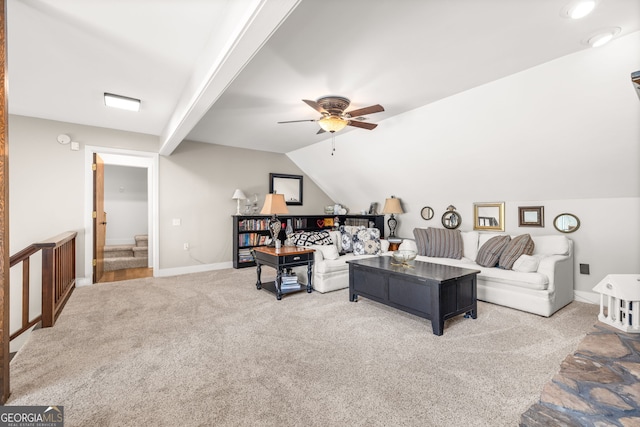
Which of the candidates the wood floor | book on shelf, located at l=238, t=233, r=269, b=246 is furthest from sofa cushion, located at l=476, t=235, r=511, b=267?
the wood floor

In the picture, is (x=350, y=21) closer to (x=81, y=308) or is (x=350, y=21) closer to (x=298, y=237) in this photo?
(x=298, y=237)

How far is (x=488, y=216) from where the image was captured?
4.57m

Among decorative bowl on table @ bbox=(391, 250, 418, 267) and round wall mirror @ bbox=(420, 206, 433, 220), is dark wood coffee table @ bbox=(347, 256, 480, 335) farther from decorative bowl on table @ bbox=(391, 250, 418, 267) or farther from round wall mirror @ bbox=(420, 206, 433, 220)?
round wall mirror @ bbox=(420, 206, 433, 220)

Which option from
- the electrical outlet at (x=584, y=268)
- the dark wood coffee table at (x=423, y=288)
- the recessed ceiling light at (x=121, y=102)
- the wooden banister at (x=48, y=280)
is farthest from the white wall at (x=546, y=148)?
the wooden banister at (x=48, y=280)

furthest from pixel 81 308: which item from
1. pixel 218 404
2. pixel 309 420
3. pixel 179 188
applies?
pixel 309 420

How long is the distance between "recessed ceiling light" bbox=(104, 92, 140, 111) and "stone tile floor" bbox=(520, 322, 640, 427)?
425 cm

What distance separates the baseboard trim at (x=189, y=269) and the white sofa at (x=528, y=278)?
2.29 meters

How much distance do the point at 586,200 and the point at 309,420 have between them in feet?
13.7

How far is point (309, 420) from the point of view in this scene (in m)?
1.53

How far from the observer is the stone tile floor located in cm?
78

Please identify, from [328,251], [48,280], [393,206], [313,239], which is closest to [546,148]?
[393,206]

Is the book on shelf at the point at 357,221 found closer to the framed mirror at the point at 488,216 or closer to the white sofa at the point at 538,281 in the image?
the framed mirror at the point at 488,216

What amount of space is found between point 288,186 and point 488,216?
12.9 ft

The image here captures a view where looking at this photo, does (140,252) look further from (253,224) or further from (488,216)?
(488,216)
